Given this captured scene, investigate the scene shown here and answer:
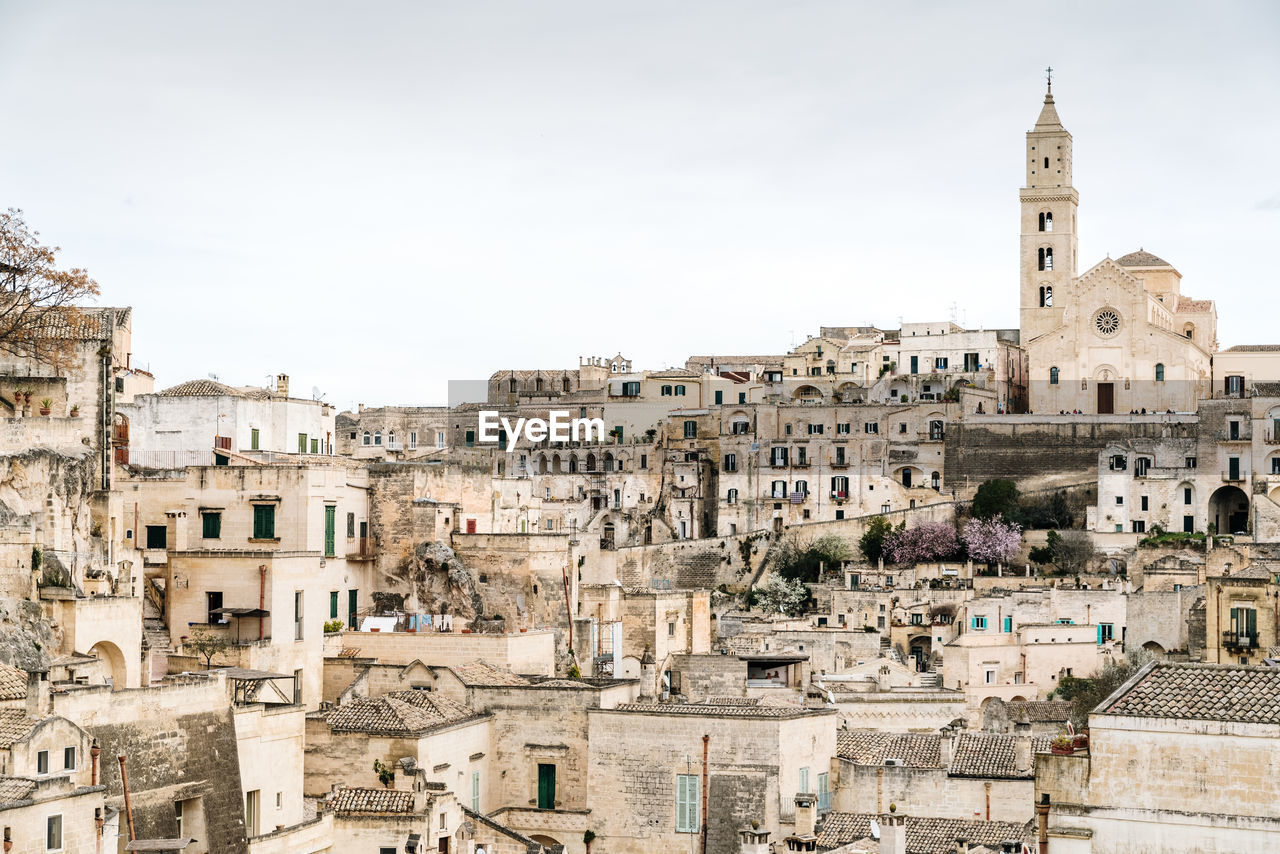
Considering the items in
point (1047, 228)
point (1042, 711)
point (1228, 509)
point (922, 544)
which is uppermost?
point (1047, 228)

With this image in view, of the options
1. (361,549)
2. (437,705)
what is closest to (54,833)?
(437,705)

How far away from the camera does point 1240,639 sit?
143 ft

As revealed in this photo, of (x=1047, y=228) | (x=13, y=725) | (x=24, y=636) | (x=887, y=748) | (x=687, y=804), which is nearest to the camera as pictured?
(x=13, y=725)

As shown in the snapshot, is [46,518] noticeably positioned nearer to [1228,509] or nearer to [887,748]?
[887,748]

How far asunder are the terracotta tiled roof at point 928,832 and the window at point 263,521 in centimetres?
1179

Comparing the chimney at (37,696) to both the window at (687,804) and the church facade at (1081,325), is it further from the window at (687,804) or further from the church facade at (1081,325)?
the church facade at (1081,325)

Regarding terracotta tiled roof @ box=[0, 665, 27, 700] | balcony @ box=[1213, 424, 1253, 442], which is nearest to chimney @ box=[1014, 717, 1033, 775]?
terracotta tiled roof @ box=[0, 665, 27, 700]

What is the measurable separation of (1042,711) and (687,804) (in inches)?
762

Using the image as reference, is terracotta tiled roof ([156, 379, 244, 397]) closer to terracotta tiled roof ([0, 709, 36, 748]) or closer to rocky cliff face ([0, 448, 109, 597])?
rocky cliff face ([0, 448, 109, 597])

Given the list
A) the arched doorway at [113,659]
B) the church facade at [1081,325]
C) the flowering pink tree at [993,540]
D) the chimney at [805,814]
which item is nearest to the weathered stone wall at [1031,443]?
the church facade at [1081,325]

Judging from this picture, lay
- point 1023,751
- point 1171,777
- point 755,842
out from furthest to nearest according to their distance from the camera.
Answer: point 1023,751, point 755,842, point 1171,777

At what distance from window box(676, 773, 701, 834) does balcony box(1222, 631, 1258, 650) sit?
1615 cm

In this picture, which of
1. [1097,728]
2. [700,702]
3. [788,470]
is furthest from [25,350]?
[788,470]

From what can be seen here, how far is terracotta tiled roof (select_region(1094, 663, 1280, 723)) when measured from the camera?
2162cm
